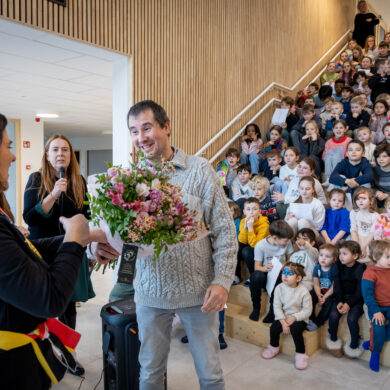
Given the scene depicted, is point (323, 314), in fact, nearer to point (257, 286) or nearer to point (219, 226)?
point (257, 286)

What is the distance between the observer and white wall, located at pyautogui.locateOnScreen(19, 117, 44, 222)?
8.80 m

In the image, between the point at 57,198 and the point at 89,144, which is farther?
the point at 89,144

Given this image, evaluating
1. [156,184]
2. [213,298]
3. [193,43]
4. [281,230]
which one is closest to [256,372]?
[281,230]

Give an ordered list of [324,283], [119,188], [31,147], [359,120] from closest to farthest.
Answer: [119,188]
[324,283]
[359,120]
[31,147]

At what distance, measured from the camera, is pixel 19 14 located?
3.31 meters

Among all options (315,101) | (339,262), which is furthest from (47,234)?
(315,101)

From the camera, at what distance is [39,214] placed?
2.56 m

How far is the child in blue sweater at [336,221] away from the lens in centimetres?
392

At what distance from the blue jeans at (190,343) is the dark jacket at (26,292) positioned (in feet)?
1.84

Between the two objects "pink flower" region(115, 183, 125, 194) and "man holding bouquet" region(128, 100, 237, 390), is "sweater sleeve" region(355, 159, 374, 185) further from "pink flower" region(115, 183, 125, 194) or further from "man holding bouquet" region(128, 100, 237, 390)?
"pink flower" region(115, 183, 125, 194)

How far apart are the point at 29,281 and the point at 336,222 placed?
11.9ft

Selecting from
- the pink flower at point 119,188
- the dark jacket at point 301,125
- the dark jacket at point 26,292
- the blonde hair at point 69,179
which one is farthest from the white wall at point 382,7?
the dark jacket at point 26,292

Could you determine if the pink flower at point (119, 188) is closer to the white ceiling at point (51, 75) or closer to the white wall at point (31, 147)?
the white ceiling at point (51, 75)

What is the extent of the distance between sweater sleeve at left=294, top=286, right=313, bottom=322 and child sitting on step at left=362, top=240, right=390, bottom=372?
427 mm
